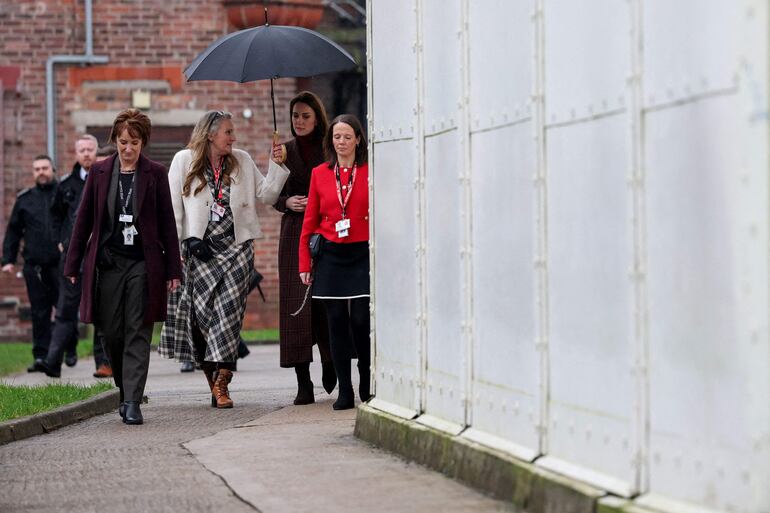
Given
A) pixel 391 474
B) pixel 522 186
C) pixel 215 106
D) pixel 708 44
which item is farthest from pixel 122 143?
pixel 215 106

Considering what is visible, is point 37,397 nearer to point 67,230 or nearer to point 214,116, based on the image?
point 214,116

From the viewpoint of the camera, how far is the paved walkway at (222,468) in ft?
24.3

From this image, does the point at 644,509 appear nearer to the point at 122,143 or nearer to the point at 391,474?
the point at 391,474

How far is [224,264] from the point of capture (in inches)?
461

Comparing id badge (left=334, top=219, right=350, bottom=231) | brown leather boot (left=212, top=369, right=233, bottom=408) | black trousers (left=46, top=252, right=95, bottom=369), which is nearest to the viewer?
id badge (left=334, top=219, right=350, bottom=231)

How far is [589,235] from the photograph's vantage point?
6309 millimetres

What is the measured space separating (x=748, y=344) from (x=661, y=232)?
26.9 inches

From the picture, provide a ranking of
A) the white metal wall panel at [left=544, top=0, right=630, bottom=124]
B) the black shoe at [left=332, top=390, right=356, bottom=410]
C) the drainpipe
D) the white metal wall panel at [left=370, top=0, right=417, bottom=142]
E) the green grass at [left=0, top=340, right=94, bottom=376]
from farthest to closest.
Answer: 1. the drainpipe
2. the green grass at [left=0, top=340, right=94, bottom=376]
3. the black shoe at [left=332, top=390, right=356, bottom=410]
4. the white metal wall panel at [left=370, top=0, right=417, bottom=142]
5. the white metal wall panel at [left=544, top=0, right=630, bottom=124]

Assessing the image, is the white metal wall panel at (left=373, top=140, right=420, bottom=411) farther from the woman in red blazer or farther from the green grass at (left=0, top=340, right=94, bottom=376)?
the green grass at (left=0, top=340, right=94, bottom=376)

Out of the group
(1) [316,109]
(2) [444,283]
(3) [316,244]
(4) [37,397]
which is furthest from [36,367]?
(2) [444,283]

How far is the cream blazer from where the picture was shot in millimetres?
Result: 11602

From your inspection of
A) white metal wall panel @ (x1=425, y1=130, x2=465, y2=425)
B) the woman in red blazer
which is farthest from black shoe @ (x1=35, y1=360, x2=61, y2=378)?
white metal wall panel @ (x1=425, y1=130, x2=465, y2=425)

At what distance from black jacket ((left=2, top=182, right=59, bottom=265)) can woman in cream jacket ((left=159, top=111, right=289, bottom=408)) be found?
5.51 m

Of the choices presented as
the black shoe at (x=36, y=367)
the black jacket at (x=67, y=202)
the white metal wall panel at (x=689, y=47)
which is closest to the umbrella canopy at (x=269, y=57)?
the black jacket at (x=67, y=202)
